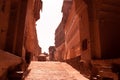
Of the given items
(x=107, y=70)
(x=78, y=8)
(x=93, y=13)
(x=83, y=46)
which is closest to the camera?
(x=107, y=70)

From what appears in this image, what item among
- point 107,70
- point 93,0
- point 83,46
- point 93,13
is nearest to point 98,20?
point 93,13

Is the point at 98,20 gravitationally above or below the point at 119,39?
above

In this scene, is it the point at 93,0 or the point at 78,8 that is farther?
the point at 78,8

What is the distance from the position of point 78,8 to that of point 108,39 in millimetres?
3062

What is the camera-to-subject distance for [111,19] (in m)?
7.14

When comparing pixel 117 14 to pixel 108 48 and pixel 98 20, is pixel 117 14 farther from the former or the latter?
pixel 108 48

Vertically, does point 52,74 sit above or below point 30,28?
below

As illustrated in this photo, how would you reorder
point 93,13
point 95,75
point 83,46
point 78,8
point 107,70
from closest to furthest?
point 107,70, point 95,75, point 93,13, point 83,46, point 78,8

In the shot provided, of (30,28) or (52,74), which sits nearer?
(52,74)

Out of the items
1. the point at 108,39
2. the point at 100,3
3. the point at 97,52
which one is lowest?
the point at 97,52

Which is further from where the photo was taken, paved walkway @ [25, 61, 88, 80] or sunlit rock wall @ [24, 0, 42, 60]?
sunlit rock wall @ [24, 0, 42, 60]

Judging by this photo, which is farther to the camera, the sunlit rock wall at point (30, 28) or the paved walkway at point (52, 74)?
the sunlit rock wall at point (30, 28)

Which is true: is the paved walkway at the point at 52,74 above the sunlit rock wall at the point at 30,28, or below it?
below

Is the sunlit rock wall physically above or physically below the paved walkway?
above
